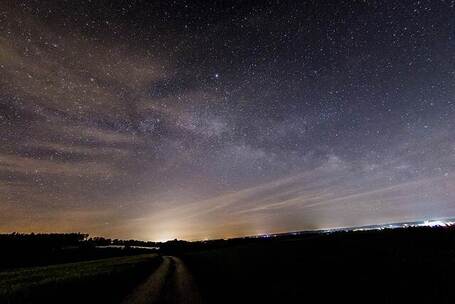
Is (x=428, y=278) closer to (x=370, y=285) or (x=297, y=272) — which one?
(x=370, y=285)

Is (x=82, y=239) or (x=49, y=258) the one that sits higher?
(x=82, y=239)

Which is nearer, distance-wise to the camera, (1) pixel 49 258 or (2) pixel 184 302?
(2) pixel 184 302

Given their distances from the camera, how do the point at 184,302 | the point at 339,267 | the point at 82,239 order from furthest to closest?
the point at 82,239 < the point at 339,267 < the point at 184,302

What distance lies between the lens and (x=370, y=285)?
13234 mm

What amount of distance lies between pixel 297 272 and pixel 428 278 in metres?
9.40

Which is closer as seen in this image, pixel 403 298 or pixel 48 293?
pixel 403 298

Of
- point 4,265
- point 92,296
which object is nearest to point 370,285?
point 92,296

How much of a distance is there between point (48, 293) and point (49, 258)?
241 ft

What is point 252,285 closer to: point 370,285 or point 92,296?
point 370,285

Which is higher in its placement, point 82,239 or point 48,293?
point 82,239

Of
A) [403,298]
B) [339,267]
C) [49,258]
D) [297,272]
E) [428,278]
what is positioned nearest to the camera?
[403,298]

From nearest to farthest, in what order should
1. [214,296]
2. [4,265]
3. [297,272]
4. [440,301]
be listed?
[440,301] < [214,296] < [297,272] < [4,265]

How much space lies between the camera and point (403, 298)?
1059cm

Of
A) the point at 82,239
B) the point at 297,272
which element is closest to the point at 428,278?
the point at 297,272
